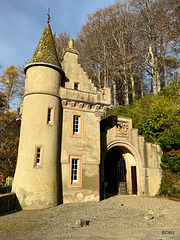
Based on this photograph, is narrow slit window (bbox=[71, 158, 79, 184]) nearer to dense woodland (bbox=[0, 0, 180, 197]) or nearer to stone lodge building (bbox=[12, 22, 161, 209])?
stone lodge building (bbox=[12, 22, 161, 209])

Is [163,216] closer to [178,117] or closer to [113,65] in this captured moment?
[178,117]

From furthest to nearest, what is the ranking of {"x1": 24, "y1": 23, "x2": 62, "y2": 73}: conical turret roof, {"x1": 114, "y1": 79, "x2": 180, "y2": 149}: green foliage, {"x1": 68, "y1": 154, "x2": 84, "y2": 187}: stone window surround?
{"x1": 114, "y1": 79, "x2": 180, "y2": 149}: green foliage → {"x1": 24, "y1": 23, "x2": 62, "y2": 73}: conical turret roof → {"x1": 68, "y1": 154, "x2": 84, "y2": 187}: stone window surround


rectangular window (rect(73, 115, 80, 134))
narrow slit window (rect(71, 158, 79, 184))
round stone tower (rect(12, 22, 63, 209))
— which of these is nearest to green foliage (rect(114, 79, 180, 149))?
rectangular window (rect(73, 115, 80, 134))

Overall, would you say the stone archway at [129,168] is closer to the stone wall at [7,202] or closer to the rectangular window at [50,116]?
the rectangular window at [50,116]

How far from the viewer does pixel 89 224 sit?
720 cm

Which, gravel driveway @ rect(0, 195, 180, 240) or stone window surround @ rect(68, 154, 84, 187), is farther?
stone window surround @ rect(68, 154, 84, 187)

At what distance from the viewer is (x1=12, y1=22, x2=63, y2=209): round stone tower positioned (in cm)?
1024

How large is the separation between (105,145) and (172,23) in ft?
58.8

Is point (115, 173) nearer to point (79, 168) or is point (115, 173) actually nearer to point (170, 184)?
point (170, 184)

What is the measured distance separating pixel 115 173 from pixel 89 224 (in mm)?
10350

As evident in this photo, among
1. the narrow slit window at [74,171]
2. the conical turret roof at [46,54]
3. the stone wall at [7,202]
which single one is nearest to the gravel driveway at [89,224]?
the stone wall at [7,202]

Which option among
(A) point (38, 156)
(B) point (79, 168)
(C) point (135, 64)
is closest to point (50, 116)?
(A) point (38, 156)

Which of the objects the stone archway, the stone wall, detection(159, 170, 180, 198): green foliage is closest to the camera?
the stone wall

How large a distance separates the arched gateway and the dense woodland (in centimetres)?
104
